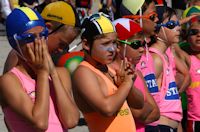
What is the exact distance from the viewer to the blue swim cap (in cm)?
408

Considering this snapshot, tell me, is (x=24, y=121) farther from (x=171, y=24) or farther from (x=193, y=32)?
(x=193, y=32)

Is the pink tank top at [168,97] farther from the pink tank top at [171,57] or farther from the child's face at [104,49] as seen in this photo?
the child's face at [104,49]

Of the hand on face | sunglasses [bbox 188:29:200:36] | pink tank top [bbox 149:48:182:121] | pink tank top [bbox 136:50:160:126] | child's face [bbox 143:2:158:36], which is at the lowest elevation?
pink tank top [bbox 149:48:182:121]

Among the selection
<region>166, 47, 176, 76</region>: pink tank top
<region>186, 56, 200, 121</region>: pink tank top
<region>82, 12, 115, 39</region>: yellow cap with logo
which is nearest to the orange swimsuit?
<region>82, 12, 115, 39</region>: yellow cap with logo

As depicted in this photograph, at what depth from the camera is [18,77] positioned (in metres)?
4.04

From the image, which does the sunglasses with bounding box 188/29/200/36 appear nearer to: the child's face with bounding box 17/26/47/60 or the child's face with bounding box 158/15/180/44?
the child's face with bounding box 158/15/180/44

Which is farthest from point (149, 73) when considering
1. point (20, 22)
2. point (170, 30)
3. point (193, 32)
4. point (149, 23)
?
point (20, 22)

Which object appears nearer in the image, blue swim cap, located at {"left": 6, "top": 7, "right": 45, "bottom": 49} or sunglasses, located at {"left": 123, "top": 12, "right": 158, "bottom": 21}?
blue swim cap, located at {"left": 6, "top": 7, "right": 45, "bottom": 49}

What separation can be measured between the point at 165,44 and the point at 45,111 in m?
2.54

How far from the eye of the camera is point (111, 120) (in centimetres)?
455

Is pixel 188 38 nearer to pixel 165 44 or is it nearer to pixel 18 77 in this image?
pixel 165 44

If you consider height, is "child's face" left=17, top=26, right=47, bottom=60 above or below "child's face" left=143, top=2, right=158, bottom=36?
above

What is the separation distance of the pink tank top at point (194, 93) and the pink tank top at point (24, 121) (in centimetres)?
288

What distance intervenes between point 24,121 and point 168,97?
210 centimetres
